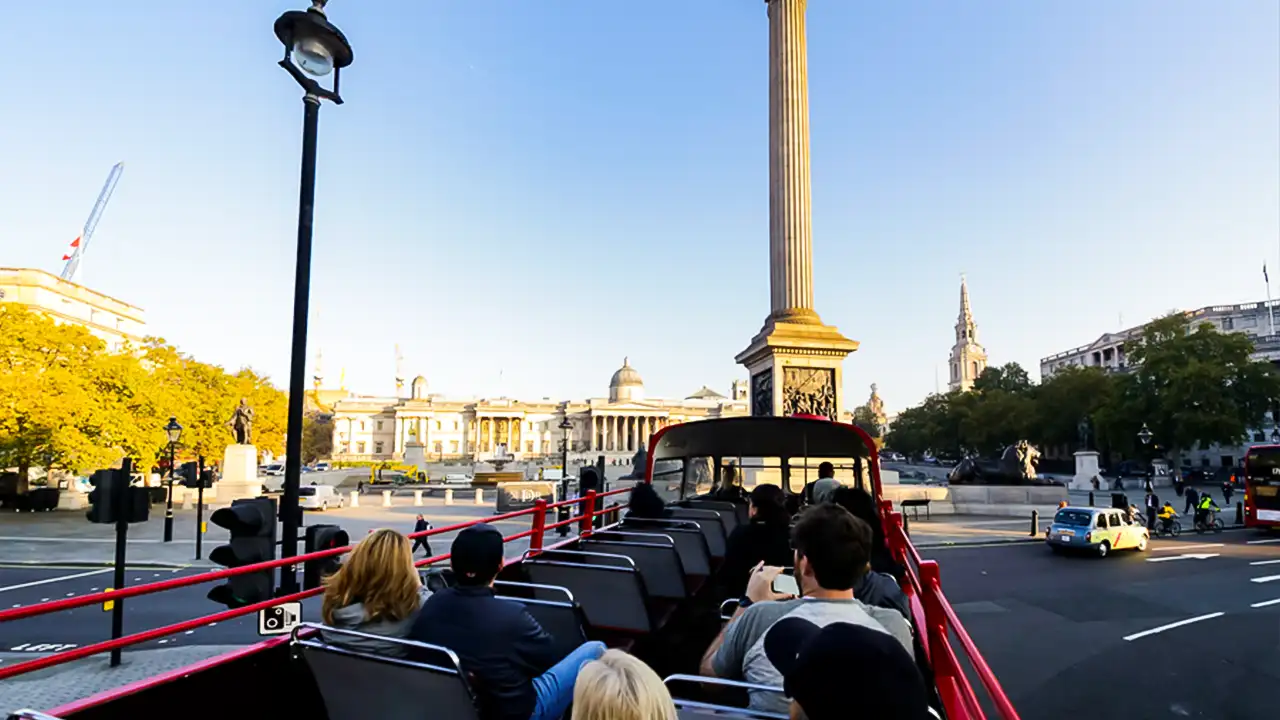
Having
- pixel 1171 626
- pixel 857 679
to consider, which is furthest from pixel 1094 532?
pixel 857 679

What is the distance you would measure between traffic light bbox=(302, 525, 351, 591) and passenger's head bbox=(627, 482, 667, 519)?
2.96 m

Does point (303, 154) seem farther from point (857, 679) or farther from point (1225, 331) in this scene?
point (1225, 331)

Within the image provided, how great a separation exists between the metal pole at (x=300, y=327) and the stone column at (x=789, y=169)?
18.6 meters

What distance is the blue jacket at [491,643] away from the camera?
309 centimetres

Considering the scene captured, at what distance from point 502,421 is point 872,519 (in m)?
151

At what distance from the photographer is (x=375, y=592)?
11.3 ft

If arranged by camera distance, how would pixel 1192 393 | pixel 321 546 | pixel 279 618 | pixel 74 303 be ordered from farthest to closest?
pixel 74 303
pixel 1192 393
pixel 321 546
pixel 279 618

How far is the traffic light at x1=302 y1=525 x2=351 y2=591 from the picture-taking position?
505cm

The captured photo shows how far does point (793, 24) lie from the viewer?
24.7m

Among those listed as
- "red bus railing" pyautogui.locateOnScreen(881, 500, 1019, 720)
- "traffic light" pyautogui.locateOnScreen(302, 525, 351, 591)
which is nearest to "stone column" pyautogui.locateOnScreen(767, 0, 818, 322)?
"traffic light" pyautogui.locateOnScreen(302, 525, 351, 591)

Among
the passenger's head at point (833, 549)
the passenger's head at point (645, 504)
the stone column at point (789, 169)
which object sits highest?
the stone column at point (789, 169)

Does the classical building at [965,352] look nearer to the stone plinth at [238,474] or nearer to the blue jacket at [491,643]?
the stone plinth at [238,474]

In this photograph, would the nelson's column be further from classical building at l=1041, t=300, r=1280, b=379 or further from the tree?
classical building at l=1041, t=300, r=1280, b=379

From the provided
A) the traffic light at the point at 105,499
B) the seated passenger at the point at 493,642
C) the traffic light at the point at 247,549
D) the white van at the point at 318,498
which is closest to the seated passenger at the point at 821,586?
the seated passenger at the point at 493,642
